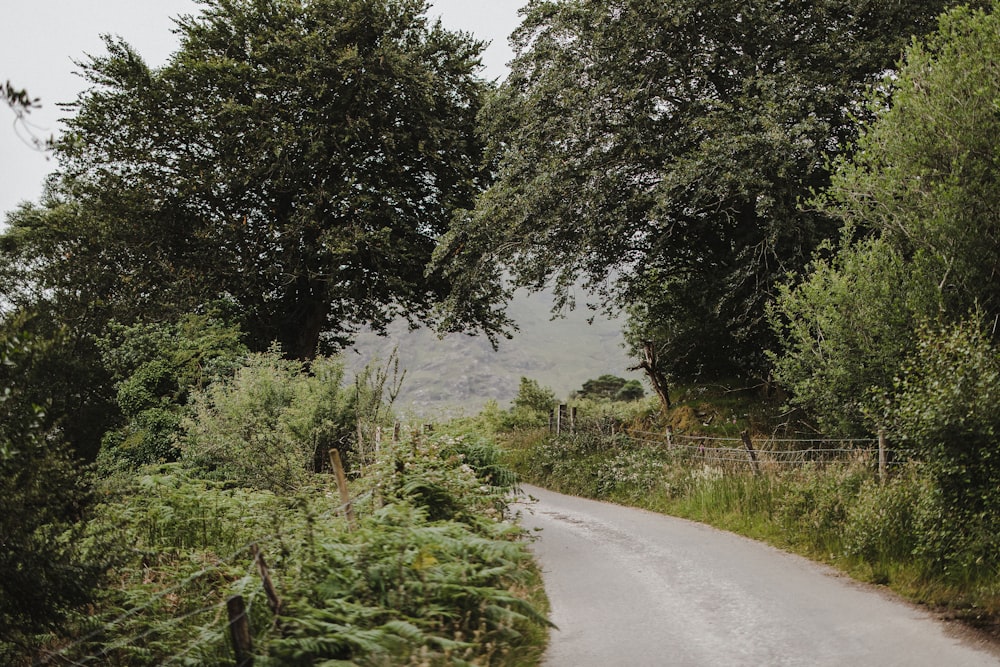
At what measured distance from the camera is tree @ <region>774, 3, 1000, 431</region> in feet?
38.0

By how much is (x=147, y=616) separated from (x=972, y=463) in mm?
9957

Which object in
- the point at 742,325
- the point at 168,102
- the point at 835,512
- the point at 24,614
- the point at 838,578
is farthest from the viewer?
the point at 168,102

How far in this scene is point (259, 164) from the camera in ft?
84.0

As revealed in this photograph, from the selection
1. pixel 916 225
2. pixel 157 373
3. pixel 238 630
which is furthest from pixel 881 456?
pixel 157 373

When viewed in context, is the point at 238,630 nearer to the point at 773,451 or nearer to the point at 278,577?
the point at 278,577

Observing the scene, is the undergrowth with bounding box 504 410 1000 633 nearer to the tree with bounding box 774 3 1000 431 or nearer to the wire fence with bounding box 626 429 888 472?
the wire fence with bounding box 626 429 888 472

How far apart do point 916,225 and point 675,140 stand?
10.2 meters

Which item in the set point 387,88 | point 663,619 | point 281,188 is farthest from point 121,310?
point 663,619

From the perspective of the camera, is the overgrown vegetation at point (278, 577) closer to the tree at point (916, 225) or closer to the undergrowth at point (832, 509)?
the undergrowth at point (832, 509)

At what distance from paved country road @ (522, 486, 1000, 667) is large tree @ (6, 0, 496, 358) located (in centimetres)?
1605

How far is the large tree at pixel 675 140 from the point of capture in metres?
18.9

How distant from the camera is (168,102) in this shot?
26.1m

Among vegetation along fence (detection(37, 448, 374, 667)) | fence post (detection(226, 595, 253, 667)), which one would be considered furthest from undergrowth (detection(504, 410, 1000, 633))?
fence post (detection(226, 595, 253, 667))

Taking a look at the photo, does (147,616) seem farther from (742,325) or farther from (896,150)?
(742,325)
